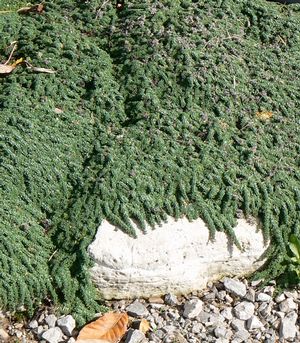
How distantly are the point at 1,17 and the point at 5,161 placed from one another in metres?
1.32

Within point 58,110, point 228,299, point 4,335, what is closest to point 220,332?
point 228,299

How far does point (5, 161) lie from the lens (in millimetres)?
3756

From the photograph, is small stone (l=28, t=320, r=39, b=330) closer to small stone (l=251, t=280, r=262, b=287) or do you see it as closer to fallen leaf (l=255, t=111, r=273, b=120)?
small stone (l=251, t=280, r=262, b=287)

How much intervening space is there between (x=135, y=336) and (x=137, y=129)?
1.12 metres

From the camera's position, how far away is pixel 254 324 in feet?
11.8

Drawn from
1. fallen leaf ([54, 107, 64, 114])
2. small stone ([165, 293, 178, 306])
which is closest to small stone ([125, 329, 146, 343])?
small stone ([165, 293, 178, 306])

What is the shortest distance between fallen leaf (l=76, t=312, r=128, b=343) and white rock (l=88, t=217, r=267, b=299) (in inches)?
5.5

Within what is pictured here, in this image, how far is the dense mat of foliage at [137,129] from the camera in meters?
3.63

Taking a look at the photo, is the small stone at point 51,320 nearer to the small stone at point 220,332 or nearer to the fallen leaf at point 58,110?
the small stone at point 220,332

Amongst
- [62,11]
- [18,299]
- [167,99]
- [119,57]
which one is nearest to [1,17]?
[62,11]

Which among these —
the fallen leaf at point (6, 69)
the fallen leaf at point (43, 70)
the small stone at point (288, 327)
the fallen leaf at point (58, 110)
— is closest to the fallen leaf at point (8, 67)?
the fallen leaf at point (6, 69)

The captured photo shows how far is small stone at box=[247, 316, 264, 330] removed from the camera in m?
3.59

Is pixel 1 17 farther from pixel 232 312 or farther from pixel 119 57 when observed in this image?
pixel 232 312

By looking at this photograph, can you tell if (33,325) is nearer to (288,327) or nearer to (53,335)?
(53,335)
